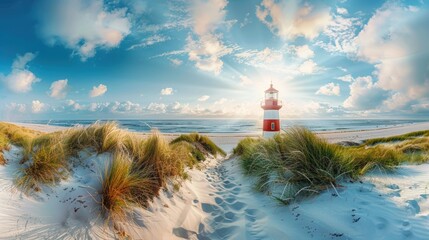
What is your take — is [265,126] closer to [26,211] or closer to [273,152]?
[273,152]

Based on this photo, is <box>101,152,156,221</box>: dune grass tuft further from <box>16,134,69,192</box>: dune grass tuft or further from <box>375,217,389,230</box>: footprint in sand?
<box>375,217,389,230</box>: footprint in sand

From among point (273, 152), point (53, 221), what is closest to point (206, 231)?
point (53, 221)

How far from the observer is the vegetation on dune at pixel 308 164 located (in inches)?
166

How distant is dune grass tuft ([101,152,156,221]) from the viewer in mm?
3224

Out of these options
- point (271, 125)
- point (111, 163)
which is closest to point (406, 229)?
point (111, 163)

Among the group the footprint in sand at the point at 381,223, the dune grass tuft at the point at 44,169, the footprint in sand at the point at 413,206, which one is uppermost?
the dune grass tuft at the point at 44,169

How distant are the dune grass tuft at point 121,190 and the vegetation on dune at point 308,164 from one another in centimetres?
217

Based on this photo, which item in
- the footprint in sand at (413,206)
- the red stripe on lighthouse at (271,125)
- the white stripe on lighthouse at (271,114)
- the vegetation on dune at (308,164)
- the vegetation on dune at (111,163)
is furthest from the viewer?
the white stripe on lighthouse at (271,114)

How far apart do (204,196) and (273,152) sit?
6.47 feet

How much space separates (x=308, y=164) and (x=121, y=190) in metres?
3.16

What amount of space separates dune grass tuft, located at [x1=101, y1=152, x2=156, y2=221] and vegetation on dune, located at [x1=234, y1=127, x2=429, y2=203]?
2.17 metres

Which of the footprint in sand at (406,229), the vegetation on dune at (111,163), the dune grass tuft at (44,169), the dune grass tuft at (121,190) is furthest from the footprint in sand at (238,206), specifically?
the dune grass tuft at (44,169)

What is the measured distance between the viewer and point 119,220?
126 inches

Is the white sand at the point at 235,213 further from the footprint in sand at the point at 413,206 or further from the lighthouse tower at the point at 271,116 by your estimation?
the lighthouse tower at the point at 271,116
